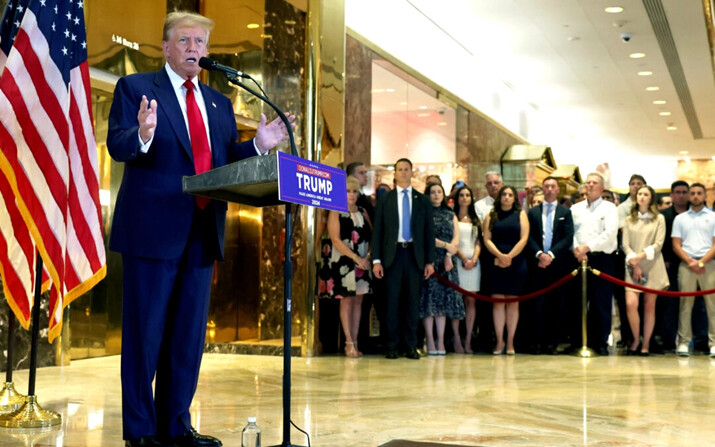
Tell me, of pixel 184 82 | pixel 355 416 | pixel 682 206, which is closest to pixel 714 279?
pixel 682 206

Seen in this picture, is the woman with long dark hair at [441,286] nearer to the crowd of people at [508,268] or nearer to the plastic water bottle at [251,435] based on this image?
the crowd of people at [508,268]

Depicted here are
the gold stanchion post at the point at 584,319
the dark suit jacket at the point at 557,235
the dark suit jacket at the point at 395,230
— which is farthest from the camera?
the dark suit jacket at the point at 557,235

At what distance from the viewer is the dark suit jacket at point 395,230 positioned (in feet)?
26.7

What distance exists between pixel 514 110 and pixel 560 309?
8.73 meters

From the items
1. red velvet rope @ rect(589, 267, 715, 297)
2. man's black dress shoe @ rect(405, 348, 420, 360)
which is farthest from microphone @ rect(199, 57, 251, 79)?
red velvet rope @ rect(589, 267, 715, 297)

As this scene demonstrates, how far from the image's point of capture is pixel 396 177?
8.33 meters

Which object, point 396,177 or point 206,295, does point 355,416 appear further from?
point 396,177

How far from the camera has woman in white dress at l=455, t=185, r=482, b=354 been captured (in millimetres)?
8617

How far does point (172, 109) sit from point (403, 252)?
16.5 feet

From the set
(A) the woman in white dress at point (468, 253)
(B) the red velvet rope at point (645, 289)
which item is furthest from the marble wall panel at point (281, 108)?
(B) the red velvet rope at point (645, 289)

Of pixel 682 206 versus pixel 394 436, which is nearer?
pixel 394 436

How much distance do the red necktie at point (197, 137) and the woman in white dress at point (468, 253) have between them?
17.8ft

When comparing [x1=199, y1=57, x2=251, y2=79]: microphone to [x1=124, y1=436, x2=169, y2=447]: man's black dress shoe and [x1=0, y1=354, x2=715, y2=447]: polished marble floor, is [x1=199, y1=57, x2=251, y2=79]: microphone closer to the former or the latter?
[x1=124, y1=436, x2=169, y2=447]: man's black dress shoe

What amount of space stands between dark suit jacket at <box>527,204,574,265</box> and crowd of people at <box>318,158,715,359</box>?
0.04 ft
